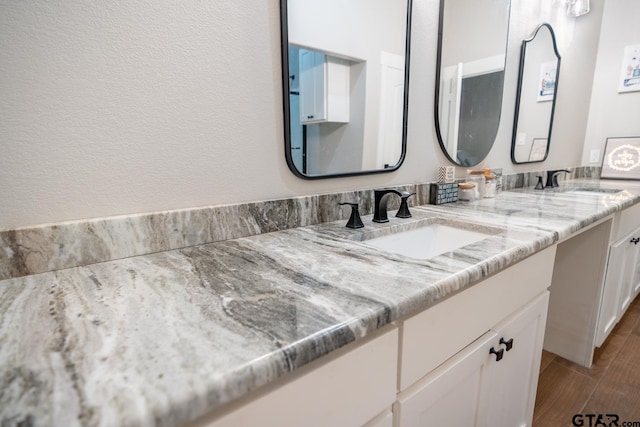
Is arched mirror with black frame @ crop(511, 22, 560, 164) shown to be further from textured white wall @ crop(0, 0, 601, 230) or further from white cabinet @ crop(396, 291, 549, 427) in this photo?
textured white wall @ crop(0, 0, 601, 230)

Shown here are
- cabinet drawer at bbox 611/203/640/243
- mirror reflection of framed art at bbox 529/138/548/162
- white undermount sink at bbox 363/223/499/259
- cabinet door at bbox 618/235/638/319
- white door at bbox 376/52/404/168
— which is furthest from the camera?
mirror reflection of framed art at bbox 529/138/548/162

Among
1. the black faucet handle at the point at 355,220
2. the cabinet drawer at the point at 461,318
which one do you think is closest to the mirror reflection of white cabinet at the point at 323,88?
the black faucet handle at the point at 355,220

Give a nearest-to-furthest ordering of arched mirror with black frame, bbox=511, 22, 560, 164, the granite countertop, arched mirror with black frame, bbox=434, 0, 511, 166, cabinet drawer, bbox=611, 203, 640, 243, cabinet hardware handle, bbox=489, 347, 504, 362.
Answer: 1. the granite countertop
2. cabinet hardware handle, bbox=489, 347, 504, 362
3. arched mirror with black frame, bbox=434, 0, 511, 166
4. cabinet drawer, bbox=611, 203, 640, 243
5. arched mirror with black frame, bbox=511, 22, 560, 164

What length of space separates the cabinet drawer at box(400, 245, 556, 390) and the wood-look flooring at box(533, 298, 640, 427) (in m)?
0.80

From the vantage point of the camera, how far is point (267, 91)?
2.82 ft

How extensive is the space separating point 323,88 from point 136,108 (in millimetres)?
535

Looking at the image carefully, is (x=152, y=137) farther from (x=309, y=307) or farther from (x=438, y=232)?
(x=438, y=232)

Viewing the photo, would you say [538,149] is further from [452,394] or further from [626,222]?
[452,394]

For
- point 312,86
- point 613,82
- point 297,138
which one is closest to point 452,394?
point 297,138

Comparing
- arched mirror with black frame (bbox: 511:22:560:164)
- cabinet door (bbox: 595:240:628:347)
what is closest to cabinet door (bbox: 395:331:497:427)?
cabinet door (bbox: 595:240:628:347)

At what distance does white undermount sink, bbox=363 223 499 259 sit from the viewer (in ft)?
3.25

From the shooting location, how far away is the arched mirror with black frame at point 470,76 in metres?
1.33

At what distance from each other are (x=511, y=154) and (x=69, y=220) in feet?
6.77

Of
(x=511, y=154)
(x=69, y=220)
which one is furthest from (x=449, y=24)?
(x=69, y=220)
